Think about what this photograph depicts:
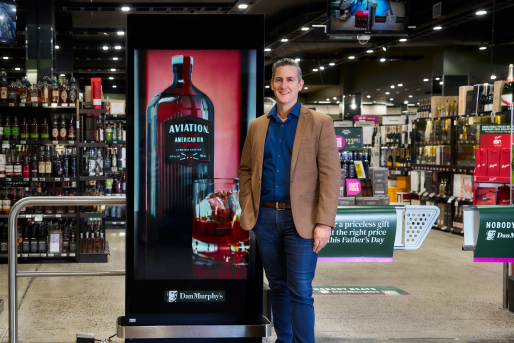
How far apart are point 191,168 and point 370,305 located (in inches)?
98.5

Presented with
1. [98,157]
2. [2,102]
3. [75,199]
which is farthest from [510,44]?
[75,199]

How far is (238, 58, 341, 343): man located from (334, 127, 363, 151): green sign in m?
4.12

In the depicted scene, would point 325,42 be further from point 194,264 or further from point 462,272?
point 194,264

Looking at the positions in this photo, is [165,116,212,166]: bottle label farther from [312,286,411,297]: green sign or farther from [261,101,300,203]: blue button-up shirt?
[312,286,411,297]: green sign

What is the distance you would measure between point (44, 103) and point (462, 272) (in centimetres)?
558

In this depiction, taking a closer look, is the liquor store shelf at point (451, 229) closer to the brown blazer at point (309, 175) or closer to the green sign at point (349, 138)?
the green sign at point (349, 138)

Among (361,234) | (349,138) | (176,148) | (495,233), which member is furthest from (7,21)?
(495,233)

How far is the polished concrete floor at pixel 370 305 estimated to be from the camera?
11.5 ft

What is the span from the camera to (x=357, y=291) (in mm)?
4812

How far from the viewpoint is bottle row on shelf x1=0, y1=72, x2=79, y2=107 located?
611 cm

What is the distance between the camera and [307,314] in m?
2.34

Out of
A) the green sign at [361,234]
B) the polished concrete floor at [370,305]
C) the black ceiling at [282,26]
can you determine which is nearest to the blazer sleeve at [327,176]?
the green sign at [361,234]

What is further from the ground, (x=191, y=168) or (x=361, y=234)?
(x=191, y=168)

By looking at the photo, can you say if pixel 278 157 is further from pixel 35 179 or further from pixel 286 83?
pixel 35 179
